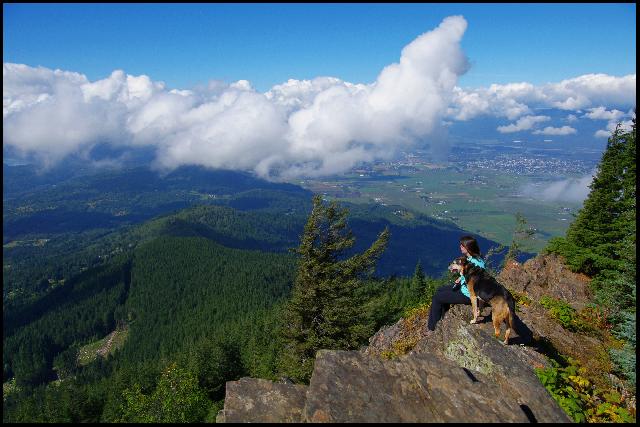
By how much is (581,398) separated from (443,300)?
5030mm

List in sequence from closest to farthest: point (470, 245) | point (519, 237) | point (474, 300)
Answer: point (470, 245), point (474, 300), point (519, 237)

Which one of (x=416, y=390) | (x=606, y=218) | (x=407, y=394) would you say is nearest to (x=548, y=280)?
(x=606, y=218)

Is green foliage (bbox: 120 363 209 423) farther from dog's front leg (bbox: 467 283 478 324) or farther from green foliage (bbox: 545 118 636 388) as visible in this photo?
green foliage (bbox: 545 118 636 388)

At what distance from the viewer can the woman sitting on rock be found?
40.8ft

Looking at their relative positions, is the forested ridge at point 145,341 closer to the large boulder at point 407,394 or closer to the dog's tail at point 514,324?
the dog's tail at point 514,324

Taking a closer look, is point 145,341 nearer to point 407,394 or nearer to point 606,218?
point 606,218

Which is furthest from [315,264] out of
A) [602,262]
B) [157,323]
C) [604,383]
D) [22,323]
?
[22,323]

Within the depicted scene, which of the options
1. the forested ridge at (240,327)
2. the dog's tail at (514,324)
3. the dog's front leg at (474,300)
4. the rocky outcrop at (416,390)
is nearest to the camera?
the rocky outcrop at (416,390)

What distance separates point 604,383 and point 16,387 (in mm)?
198919

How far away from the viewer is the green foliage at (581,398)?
9727mm

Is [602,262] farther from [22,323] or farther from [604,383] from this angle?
[22,323]

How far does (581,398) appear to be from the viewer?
10.5 metres

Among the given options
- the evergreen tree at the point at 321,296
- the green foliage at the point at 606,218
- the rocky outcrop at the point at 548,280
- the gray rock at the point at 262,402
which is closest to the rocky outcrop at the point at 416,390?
the gray rock at the point at 262,402

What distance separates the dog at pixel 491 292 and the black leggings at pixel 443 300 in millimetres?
1287
